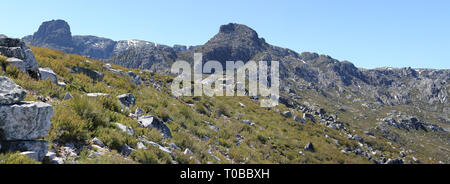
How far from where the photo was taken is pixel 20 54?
1040 centimetres

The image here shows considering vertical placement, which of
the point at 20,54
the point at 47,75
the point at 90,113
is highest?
the point at 20,54

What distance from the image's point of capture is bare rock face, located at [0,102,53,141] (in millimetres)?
4941

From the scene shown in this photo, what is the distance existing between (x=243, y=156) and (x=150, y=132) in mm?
4510

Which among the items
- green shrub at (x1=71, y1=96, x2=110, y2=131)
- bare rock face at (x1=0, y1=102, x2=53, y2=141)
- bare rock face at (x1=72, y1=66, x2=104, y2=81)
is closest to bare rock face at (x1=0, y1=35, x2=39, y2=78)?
green shrub at (x1=71, y1=96, x2=110, y2=131)

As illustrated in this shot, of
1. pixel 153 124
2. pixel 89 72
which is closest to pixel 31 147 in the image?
pixel 153 124

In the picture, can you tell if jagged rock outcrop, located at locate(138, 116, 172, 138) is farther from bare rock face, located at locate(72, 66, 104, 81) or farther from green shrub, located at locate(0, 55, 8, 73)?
bare rock face, located at locate(72, 66, 104, 81)

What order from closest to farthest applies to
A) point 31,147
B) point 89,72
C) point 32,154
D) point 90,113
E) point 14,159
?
1. point 14,159
2. point 32,154
3. point 31,147
4. point 90,113
5. point 89,72

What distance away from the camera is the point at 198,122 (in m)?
14.1

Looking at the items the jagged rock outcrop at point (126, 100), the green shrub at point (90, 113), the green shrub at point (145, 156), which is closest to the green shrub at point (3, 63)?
the green shrub at point (90, 113)

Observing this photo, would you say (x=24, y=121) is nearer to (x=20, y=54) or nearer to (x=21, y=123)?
(x=21, y=123)

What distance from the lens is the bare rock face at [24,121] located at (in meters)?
4.94

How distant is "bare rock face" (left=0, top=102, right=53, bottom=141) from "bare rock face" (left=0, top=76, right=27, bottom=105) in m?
0.15

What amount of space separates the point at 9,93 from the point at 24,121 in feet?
2.60
